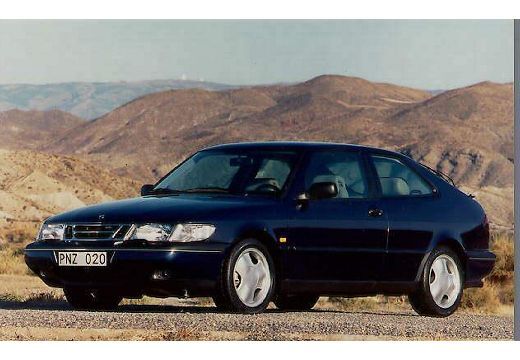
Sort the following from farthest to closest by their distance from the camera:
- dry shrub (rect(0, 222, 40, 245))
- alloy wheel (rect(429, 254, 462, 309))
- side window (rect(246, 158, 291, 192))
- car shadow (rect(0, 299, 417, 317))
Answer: dry shrub (rect(0, 222, 40, 245)) → alloy wheel (rect(429, 254, 462, 309)) → car shadow (rect(0, 299, 417, 317)) → side window (rect(246, 158, 291, 192))

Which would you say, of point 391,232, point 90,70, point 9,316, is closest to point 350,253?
point 391,232

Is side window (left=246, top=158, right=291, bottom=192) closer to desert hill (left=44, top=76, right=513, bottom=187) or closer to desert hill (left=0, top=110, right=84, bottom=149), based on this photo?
desert hill (left=44, top=76, right=513, bottom=187)

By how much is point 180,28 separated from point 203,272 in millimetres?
49621

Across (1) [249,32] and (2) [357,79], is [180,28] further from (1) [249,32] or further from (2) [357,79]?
(2) [357,79]

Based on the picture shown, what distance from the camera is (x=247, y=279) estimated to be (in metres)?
11.7

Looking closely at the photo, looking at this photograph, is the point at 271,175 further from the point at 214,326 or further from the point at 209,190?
the point at 214,326

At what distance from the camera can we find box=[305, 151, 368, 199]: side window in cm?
1249

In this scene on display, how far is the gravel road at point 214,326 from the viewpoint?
10.6 m

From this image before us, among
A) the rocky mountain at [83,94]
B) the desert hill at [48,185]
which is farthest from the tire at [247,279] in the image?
the rocky mountain at [83,94]

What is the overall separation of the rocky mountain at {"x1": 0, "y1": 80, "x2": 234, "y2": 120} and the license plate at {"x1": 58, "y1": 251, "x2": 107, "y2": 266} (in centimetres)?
5913

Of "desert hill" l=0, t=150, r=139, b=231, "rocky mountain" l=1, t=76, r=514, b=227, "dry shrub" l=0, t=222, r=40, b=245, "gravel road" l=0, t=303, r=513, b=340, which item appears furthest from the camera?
"rocky mountain" l=1, t=76, r=514, b=227

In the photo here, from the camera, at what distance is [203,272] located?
11.4m

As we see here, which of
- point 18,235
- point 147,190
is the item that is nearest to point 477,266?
point 147,190

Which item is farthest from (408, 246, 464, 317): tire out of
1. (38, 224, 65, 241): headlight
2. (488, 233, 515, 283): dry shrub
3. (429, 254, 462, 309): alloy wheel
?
(488, 233, 515, 283): dry shrub
